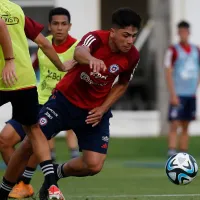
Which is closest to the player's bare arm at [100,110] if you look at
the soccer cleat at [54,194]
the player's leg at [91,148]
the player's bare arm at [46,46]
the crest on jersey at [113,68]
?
the player's leg at [91,148]

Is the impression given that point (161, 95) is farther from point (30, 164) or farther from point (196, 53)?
point (30, 164)

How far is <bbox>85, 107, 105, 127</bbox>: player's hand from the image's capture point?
10.5 meters

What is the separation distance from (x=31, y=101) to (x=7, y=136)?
2215 mm

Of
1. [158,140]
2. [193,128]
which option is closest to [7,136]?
[158,140]

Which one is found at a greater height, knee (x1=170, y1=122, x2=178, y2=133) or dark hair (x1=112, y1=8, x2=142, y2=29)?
dark hair (x1=112, y1=8, x2=142, y2=29)

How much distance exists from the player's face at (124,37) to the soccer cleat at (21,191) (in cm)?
216

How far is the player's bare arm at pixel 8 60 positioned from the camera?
9266 millimetres

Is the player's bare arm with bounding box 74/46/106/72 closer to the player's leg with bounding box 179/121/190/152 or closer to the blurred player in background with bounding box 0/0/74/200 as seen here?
the blurred player in background with bounding box 0/0/74/200

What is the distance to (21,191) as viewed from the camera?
1141cm

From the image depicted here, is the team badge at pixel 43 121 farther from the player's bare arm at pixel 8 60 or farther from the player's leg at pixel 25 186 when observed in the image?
the player's bare arm at pixel 8 60

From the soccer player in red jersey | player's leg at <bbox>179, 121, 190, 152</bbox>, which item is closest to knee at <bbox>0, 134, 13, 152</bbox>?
the soccer player in red jersey

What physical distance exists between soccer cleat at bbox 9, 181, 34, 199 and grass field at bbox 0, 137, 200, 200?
1.43 ft

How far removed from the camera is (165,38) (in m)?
21.8

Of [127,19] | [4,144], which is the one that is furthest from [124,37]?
[4,144]
